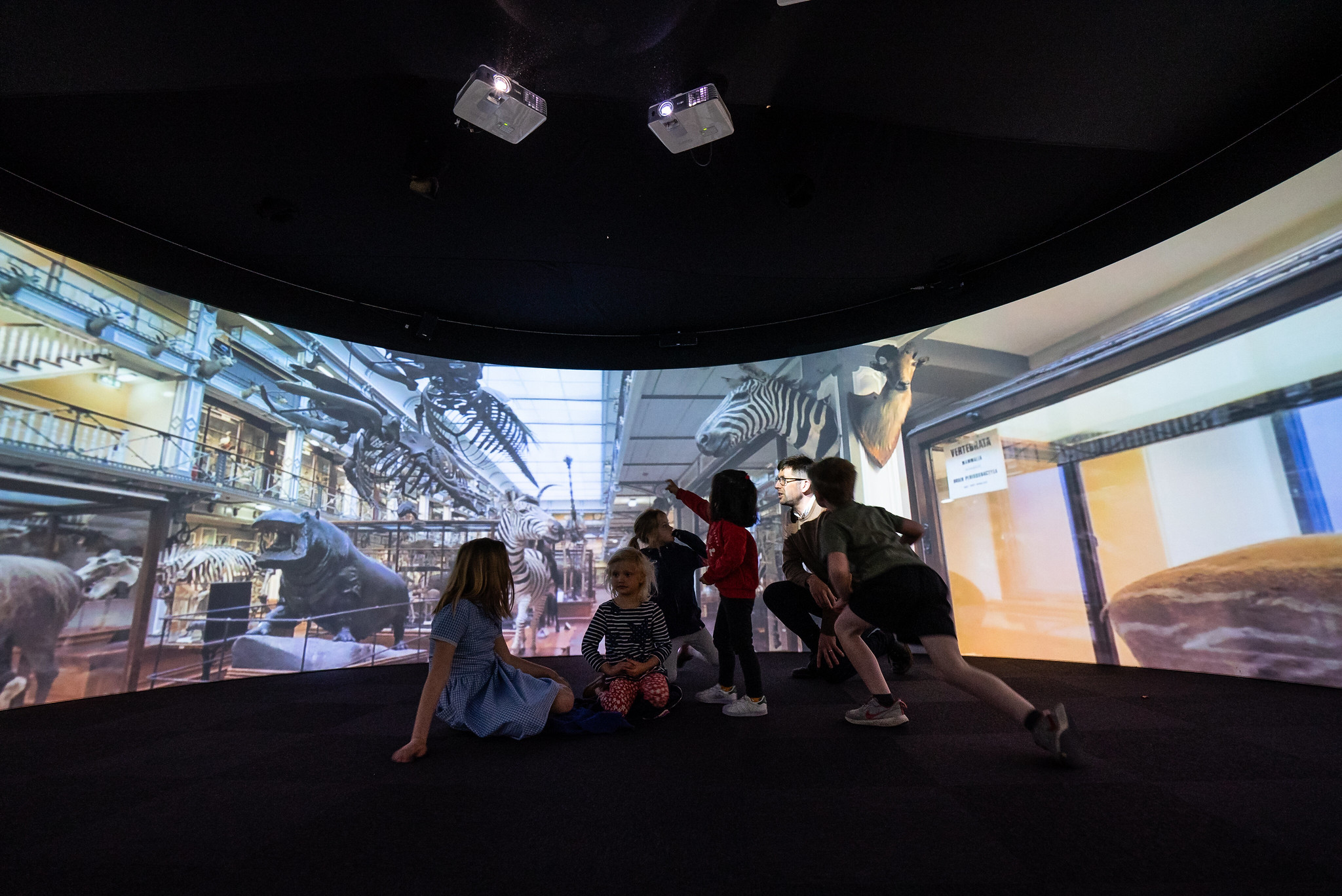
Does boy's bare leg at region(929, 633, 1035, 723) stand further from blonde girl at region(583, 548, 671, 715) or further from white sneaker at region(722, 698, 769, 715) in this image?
blonde girl at region(583, 548, 671, 715)

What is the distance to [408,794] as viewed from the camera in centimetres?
163

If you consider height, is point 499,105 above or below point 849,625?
above

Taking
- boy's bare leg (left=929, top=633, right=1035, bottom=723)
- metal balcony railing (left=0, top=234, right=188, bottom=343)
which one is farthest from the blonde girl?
metal balcony railing (left=0, top=234, right=188, bottom=343)

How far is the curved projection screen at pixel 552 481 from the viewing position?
3.32m

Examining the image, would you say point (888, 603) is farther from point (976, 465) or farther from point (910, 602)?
point (976, 465)

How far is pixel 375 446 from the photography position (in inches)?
207

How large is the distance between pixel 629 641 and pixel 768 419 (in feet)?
11.2

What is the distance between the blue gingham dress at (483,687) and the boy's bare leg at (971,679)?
1.56 m

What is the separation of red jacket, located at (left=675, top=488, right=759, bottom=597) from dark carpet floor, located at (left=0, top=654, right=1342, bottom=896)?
62cm

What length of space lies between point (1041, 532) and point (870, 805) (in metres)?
3.72

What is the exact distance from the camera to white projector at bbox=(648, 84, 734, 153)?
7.32 ft

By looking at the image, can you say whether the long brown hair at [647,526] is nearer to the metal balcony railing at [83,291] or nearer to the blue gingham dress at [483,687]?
the blue gingham dress at [483,687]

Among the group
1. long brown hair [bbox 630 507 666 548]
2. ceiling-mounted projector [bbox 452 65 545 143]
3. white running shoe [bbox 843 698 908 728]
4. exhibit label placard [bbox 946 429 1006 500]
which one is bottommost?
white running shoe [bbox 843 698 908 728]

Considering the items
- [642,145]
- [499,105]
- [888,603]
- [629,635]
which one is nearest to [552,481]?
[629,635]
